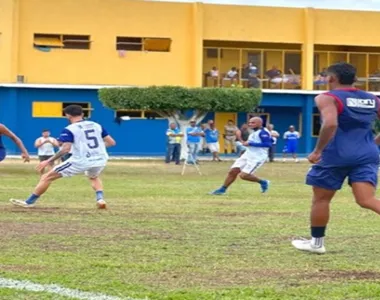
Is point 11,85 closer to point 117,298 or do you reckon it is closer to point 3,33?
point 3,33

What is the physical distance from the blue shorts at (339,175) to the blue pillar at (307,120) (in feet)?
139

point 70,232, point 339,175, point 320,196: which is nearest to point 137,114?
point 70,232

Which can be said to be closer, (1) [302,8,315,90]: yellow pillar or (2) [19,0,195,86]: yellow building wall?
(2) [19,0,195,86]: yellow building wall

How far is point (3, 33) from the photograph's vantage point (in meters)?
48.7

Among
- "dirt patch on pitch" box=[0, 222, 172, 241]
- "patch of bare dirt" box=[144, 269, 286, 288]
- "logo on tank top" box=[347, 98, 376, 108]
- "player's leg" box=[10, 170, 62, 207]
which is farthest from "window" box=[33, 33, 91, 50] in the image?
"patch of bare dirt" box=[144, 269, 286, 288]

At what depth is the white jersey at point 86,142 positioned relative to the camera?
15.2 metres

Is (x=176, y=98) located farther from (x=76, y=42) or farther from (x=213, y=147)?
(x=76, y=42)

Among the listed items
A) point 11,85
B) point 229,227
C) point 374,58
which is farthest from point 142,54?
point 229,227

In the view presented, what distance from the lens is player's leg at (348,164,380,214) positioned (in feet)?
31.9

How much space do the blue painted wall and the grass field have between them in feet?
98.7

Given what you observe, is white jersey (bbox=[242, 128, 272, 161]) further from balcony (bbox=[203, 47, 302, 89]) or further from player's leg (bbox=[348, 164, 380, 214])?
balcony (bbox=[203, 47, 302, 89])

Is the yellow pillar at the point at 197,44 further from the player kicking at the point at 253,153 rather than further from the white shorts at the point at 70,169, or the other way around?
the white shorts at the point at 70,169

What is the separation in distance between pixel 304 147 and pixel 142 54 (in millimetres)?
9849

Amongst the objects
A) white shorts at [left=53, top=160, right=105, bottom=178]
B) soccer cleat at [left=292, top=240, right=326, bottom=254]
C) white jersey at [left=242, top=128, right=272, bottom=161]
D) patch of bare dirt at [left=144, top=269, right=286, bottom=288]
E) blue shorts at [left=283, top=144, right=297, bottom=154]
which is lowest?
blue shorts at [left=283, top=144, right=297, bottom=154]
